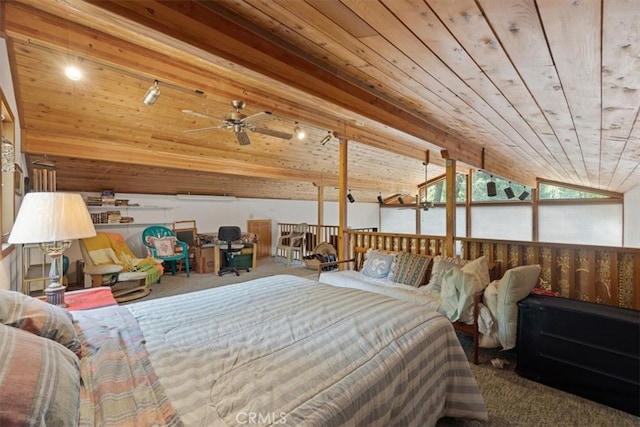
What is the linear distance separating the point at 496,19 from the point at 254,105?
9.90 feet

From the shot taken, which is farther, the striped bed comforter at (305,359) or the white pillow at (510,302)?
the white pillow at (510,302)

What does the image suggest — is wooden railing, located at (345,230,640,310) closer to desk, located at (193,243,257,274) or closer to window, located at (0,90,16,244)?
window, located at (0,90,16,244)

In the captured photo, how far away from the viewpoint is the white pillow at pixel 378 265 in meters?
3.71

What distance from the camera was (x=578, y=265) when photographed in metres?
2.68

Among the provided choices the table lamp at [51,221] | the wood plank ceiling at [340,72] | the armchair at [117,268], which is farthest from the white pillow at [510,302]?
the armchair at [117,268]

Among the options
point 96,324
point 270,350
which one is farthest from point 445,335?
point 96,324

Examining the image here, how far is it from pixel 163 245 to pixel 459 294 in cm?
532

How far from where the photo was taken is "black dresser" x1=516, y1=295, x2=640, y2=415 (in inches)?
73.0

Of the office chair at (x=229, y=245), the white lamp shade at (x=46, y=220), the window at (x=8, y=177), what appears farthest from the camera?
the office chair at (x=229, y=245)

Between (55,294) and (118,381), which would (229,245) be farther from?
(118,381)

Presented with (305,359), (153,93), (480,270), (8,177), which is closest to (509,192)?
(480,270)

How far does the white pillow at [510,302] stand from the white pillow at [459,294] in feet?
0.75

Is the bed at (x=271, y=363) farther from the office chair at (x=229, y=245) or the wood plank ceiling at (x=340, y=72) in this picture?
the office chair at (x=229, y=245)

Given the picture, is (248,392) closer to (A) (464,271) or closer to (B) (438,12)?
(B) (438,12)
